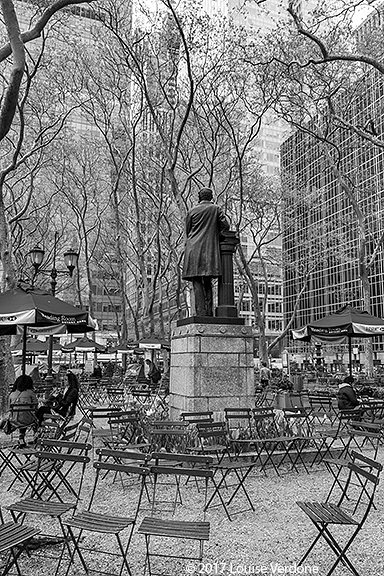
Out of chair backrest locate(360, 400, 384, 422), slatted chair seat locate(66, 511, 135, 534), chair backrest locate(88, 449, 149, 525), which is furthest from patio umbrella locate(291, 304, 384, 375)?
slatted chair seat locate(66, 511, 135, 534)

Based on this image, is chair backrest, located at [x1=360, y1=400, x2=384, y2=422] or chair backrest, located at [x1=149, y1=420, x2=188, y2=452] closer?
chair backrest, located at [x1=149, y1=420, x2=188, y2=452]

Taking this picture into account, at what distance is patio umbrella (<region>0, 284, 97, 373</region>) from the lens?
8806 mm

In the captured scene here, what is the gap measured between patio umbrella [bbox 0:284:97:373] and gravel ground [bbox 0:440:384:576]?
104 inches

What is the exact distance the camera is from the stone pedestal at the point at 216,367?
9.61 m

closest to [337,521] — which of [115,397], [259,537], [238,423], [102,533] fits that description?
[259,537]

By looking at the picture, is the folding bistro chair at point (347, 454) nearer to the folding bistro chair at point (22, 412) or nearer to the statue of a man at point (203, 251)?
the statue of a man at point (203, 251)

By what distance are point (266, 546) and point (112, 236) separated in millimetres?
28887

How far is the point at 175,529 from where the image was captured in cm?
407

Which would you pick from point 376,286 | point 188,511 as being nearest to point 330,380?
point 188,511

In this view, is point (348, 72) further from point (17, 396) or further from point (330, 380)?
point (17, 396)

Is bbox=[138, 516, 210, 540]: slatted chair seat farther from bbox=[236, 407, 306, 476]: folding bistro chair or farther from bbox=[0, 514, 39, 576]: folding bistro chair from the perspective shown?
bbox=[236, 407, 306, 476]: folding bistro chair

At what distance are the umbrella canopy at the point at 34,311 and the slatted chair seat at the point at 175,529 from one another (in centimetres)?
528

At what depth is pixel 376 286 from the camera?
5891 cm

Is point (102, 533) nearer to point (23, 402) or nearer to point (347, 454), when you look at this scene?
point (347, 454)
